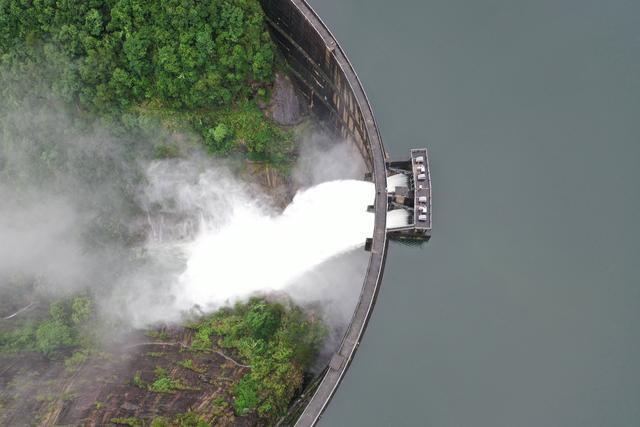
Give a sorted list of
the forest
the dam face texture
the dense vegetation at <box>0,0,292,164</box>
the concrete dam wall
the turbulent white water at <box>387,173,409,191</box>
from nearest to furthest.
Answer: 1. the concrete dam wall
2. the dam face texture
3. the forest
4. the dense vegetation at <box>0,0,292,164</box>
5. the turbulent white water at <box>387,173,409,191</box>

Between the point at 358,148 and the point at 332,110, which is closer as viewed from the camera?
the point at 358,148

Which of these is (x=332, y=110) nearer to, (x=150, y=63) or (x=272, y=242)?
(x=272, y=242)

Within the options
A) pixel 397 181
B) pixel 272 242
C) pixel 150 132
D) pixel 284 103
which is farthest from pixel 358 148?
pixel 150 132

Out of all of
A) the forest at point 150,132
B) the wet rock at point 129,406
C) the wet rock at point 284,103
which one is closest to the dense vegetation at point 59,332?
the forest at point 150,132

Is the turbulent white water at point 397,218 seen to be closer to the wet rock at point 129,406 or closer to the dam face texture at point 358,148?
the dam face texture at point 358,148

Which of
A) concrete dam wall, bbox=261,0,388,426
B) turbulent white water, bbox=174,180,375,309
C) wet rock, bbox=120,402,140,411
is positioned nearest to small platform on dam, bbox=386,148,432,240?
concrete dam wall, bbox=261,0,388,426

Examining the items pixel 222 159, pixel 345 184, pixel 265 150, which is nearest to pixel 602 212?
Answer: pixel 345 184

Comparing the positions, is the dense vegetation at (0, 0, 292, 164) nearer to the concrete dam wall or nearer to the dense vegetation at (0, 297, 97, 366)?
the concrete dam wall
